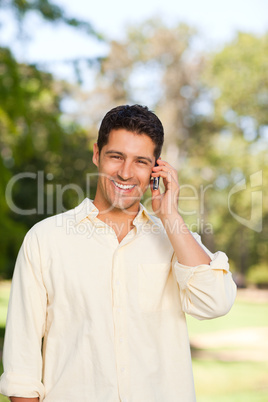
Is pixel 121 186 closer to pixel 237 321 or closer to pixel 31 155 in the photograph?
pixel 31 155

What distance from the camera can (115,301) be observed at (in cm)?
210

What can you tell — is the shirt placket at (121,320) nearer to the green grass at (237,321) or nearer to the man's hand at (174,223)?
the man's hand at (174,223)

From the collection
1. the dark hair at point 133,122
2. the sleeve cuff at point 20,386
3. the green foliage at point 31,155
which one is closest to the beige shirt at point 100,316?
the sleeve cuff at point 20,386

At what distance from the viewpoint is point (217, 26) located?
108 ft

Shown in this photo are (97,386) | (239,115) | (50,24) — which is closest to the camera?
(97,386)

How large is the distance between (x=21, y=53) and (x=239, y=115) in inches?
923

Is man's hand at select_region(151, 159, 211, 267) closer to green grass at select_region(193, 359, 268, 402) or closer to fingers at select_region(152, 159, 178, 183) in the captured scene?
fingers at select_region(152, 159, 178, 183)

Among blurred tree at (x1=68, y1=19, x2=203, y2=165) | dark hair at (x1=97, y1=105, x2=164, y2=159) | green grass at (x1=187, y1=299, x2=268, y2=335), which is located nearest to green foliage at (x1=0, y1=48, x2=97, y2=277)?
dark hair at (x1=97, y1=105, x2=164, y2=159)

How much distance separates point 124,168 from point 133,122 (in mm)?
190

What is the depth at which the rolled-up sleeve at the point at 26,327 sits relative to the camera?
204 centimetres

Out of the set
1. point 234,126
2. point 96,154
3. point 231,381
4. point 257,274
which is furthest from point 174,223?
point 257,274

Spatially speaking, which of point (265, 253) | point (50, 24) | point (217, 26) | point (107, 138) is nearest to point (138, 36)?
point (217, 26)

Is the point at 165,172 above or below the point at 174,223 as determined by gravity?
above

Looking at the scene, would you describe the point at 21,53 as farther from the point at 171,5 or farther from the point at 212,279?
the point at 171,5
